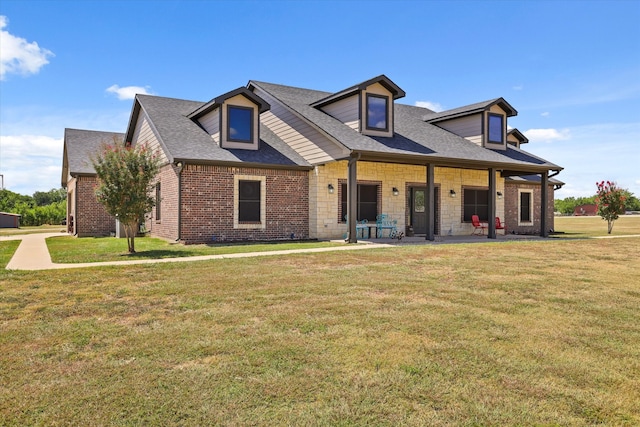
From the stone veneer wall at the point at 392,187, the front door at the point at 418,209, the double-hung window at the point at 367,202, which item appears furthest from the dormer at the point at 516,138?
the double-hung window at the point at 367,202

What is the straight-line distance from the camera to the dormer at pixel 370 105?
59.3 feet

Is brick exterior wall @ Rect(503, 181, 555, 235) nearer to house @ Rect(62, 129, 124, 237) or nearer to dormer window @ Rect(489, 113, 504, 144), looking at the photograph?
dormer window @ Rect(489, 113, 504, 144)

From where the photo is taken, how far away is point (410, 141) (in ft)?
62.2

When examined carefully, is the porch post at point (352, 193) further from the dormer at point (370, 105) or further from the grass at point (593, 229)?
the grass at point (593, 229)

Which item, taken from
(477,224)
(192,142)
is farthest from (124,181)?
(477,224)

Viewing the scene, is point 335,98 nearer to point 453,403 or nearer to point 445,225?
point 445,225

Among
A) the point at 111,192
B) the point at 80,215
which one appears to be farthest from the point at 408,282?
the point at 80,215

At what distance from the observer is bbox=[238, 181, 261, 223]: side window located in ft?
55.9

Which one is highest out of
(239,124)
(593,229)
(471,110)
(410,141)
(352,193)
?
(471,110)

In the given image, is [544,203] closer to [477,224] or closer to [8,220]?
[477,224]

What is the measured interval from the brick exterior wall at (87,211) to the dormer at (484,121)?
1734 centimetres

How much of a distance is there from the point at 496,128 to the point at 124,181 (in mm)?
16699

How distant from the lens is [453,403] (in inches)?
139

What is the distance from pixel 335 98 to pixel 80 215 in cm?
1333
